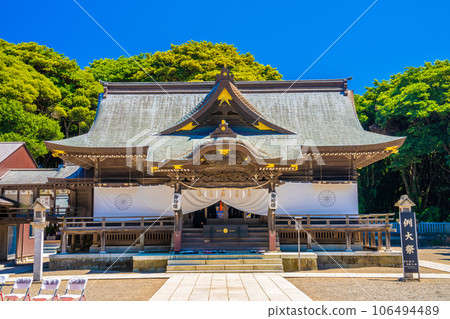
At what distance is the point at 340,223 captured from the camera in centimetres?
1984

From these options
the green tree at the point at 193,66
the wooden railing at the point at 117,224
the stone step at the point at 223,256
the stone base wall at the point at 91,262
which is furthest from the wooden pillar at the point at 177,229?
the green tree at the point at 193,66

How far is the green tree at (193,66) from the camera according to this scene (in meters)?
38.3

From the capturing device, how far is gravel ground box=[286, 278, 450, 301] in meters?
10.4

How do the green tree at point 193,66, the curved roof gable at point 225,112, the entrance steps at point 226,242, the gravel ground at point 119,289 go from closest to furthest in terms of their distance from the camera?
1. the gravel ground at point 119,289
2. the entrance steps at point 226,242
3. the curved roof gable at point 225,112
4. the green tree at point 193,66

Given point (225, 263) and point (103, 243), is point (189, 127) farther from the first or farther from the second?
point (225, 263)

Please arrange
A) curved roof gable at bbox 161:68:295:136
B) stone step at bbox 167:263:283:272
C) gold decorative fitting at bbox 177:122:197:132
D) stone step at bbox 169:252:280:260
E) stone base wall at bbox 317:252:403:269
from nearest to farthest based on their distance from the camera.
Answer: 1. stone step at bbox 167:263:283:272
2. stone step at bbox 169:252:280:260
3. stone base wall at bbox 317:252:403:269
4. curved roof gable at bbox 161:68:295:136
5. gold decorative fitting at bbox 177:122:197:132

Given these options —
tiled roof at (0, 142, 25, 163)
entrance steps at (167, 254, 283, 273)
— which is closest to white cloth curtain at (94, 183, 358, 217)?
entrance steps at (167, 254, 283, 273)

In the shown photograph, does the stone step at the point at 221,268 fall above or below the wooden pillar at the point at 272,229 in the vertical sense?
below

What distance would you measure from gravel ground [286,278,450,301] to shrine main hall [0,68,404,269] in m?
4.47

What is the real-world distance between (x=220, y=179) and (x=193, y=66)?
22.2 meters

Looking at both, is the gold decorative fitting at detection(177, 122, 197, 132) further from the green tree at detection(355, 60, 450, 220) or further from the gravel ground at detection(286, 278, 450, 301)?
the green tree at detection(355, 60, 450, 220)

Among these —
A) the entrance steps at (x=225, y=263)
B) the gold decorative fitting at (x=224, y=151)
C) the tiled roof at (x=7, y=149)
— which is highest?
the tiled roof at (x=7, y=149)

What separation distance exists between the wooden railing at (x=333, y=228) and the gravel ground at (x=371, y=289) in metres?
4.50

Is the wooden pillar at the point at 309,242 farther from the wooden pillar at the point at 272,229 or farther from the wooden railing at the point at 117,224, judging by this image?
the wooden railing at the point at 117,224
